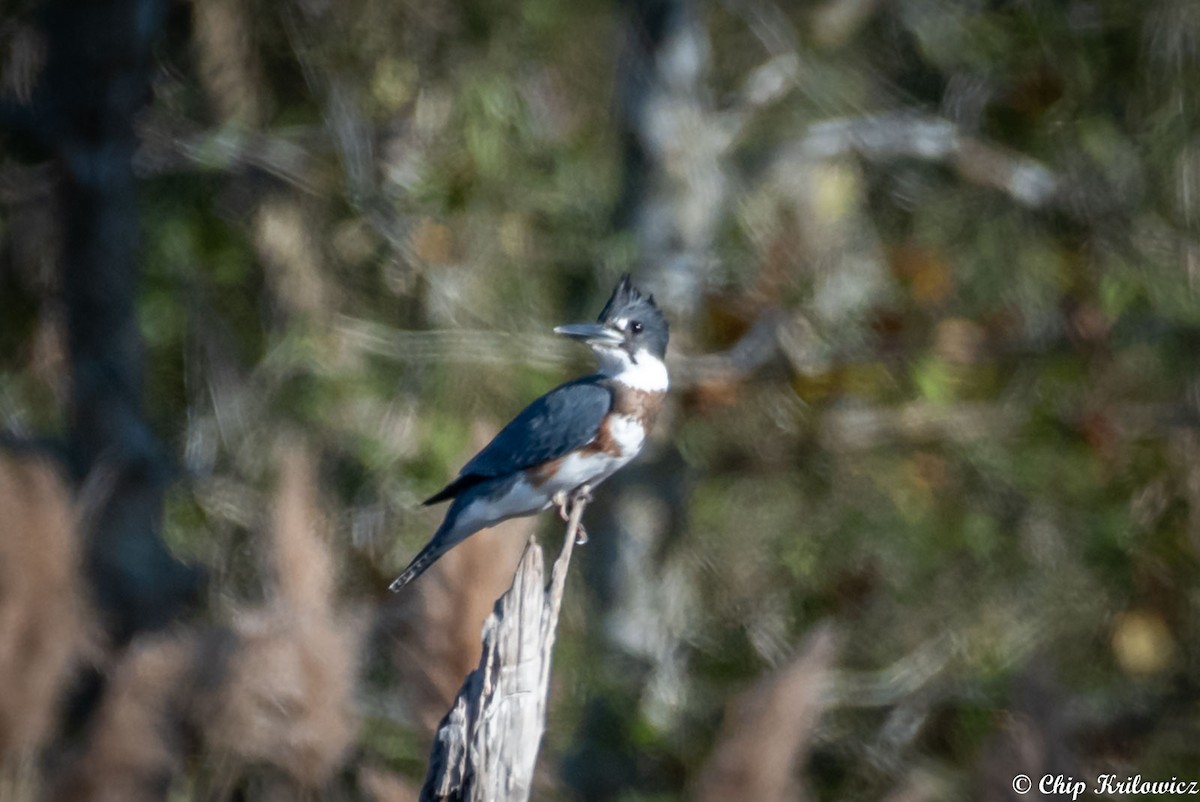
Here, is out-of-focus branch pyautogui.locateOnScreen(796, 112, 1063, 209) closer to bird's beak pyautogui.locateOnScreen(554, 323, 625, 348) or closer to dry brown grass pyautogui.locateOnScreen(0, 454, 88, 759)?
bird's beak pyautogui.locateOnScreen(554, 323, 625, 348)

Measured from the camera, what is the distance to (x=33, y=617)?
3.58 m

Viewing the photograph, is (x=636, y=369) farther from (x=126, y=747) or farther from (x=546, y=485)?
(x=126, y=747)

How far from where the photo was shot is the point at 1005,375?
17.9 feet

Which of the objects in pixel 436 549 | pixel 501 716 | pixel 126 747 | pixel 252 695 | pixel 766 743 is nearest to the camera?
pixel 501 716

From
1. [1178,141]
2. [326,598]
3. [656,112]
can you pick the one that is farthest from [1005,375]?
[326,598]

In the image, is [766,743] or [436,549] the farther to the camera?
[436,549]

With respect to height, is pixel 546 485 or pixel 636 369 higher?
pixel 636 369

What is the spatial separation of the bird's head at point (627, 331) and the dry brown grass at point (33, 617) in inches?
55.4

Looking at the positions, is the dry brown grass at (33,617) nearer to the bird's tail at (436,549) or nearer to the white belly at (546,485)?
the bird's tail at (436,549)

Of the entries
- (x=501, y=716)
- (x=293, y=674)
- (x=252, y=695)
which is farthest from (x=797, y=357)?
(x=501, y=716)

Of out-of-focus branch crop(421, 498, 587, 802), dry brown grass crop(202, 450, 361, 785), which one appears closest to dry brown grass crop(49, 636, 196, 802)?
dry brown grass crop(202, 450, 361, 785)

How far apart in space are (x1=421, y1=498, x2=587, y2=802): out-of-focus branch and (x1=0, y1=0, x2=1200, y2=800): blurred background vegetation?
7.86 ft

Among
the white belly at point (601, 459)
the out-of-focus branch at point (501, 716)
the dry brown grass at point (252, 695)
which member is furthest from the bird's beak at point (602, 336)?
the out-of-focus branch at point (501, 716)

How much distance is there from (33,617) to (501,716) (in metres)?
1.69
